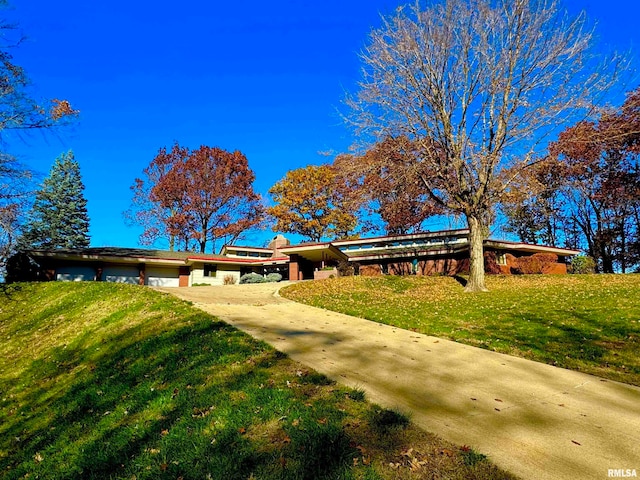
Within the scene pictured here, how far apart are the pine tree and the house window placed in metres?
20.9

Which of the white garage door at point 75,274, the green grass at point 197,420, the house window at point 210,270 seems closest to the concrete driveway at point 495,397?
the green grass at point 197,420

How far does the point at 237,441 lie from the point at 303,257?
28537 mm

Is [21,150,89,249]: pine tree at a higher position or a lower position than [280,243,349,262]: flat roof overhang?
higher

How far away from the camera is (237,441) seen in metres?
3.47

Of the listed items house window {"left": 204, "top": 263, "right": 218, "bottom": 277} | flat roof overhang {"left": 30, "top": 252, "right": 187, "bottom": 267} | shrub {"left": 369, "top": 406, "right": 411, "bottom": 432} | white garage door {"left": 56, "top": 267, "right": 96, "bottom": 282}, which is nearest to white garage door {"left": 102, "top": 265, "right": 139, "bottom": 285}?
flat roof overhang {"left": 30, "top": 252, "right": 187, "bottom": 267}

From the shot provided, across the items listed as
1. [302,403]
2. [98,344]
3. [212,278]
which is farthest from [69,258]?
[302,403]

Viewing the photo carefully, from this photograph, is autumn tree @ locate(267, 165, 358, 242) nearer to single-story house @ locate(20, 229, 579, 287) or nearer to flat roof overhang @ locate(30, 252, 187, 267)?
single-story house @ locate(20, 229, 579, 287)

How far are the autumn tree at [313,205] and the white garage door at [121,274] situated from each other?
50.9ft

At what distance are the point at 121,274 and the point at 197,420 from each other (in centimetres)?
2874

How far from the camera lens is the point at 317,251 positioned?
29.2 meters

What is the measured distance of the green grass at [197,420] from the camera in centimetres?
312

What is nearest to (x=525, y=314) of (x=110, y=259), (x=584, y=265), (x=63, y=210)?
(x=584, y=265)

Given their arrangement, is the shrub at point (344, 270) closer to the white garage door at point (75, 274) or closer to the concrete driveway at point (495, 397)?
the concrete driveway at point (495, 397)

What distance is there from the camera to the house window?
3244 cm
